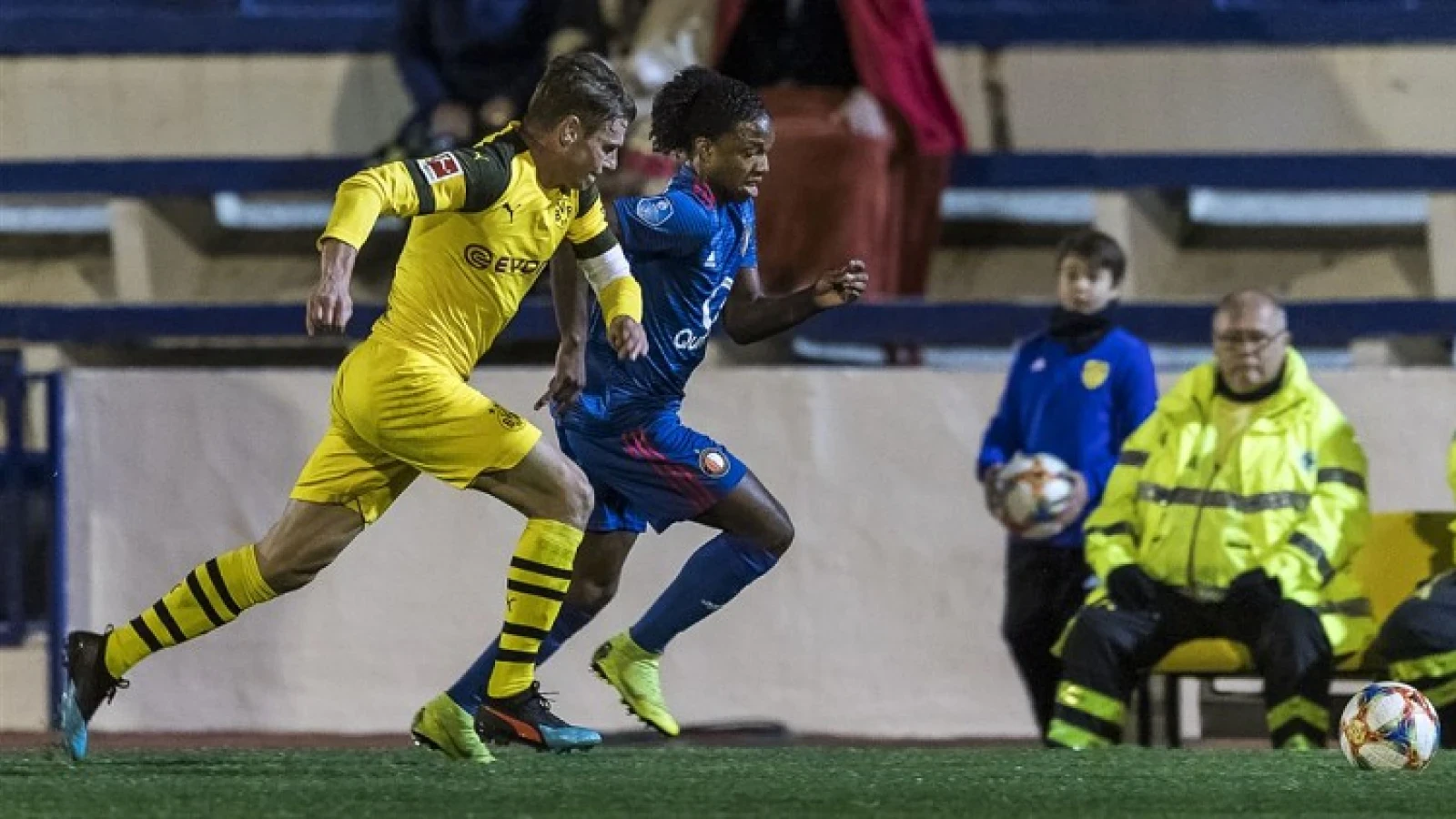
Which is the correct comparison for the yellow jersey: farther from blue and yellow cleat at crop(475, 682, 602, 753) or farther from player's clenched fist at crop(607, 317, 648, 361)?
blue and yellow cleat at crop(475, 682, 602, 753)

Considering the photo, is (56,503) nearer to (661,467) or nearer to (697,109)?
(661,467)

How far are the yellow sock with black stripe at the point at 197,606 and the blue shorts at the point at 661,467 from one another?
0.97 metres

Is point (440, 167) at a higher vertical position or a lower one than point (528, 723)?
higher

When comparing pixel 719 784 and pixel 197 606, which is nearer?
pixel 719 784

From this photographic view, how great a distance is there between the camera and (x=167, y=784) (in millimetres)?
5785

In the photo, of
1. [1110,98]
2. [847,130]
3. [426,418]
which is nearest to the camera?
[426,418]

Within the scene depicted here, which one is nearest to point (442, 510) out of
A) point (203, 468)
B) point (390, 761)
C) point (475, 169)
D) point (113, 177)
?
point (203, 468)

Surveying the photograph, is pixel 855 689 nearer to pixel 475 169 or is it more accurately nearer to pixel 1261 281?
pixel 1261 281

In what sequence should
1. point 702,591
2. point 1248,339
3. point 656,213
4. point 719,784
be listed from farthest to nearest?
point 1248,339, point 702,591, point 656,213, point 719,784

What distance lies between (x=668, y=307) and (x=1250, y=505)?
2011 millimetres

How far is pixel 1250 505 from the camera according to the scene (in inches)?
306

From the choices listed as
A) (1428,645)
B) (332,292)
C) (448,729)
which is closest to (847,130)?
(1428,645)

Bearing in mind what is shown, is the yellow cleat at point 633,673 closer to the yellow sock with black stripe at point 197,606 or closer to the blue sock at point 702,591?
the blue sock at point 702,591

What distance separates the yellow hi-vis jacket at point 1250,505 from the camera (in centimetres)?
769
